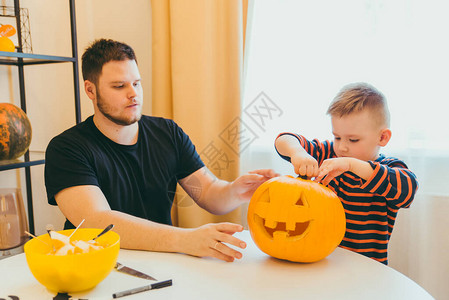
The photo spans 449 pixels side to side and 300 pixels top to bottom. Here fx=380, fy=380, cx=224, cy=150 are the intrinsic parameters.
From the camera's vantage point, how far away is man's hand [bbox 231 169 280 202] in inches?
44.6

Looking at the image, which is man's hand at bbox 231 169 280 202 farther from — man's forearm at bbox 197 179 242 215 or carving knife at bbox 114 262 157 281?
carving knife at bbox 114 262 157 281

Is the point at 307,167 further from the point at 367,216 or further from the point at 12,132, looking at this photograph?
the point at 12,132

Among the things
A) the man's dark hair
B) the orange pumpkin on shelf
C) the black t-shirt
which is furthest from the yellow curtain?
the orange pumpkin on shelf

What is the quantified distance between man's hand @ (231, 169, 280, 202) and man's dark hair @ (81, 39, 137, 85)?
61 cm

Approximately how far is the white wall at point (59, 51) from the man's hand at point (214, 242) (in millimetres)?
1272

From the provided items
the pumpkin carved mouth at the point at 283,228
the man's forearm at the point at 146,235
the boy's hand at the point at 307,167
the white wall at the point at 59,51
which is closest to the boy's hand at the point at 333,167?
the boy's hand at the point at 307,167

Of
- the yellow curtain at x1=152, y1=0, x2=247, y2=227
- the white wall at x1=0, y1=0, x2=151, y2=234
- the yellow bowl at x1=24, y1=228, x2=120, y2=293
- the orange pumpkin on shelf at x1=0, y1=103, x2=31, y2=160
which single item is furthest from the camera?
the white wall at x1=0, y1=0, x2=151, y2=234

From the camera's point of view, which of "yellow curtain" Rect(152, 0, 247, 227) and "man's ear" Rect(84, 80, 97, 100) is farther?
"yellow curtain" Rect(152, 0, 247, 227)

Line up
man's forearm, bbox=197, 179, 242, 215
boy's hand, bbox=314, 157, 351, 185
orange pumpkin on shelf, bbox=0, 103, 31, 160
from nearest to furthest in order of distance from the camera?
boy's hand, bbox=314, 157, 351, 185 → man's forearm, bbox=197, 179, 242, 215 → orange pumpkin on shelf, bbox=0, 103, 31, 160

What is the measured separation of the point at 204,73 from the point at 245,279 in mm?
A: 1187

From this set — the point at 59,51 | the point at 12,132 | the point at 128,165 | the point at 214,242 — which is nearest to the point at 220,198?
the point at 128,165

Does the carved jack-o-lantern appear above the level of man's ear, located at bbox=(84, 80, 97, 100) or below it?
below

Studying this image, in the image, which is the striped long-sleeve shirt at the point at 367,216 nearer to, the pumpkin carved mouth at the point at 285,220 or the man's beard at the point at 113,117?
the pumpkin carved mouth at the point at 285,220

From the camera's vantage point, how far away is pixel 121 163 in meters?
1.33
